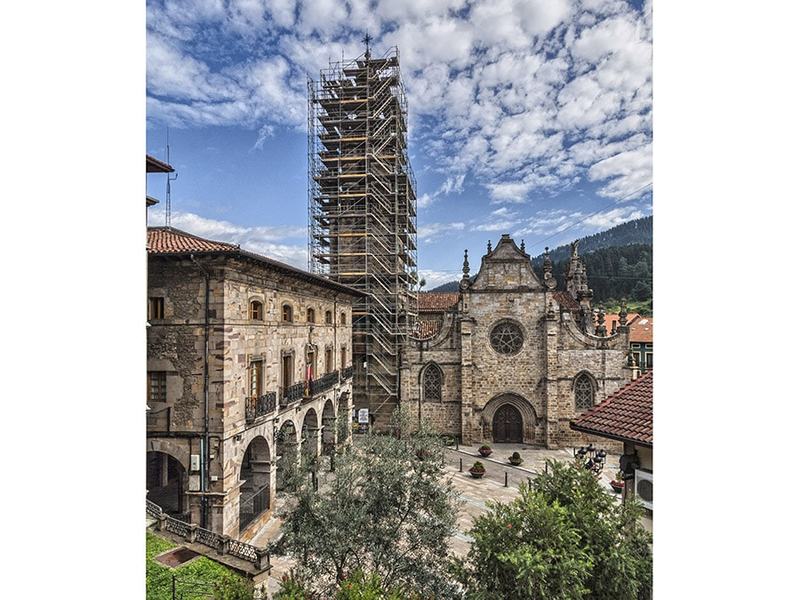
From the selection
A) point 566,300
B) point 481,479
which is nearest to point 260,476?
point 481,479

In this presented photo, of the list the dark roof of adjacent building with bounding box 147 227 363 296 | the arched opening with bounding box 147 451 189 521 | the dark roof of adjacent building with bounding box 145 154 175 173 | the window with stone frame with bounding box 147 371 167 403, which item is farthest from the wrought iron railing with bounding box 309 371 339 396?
the dark roof of adjacent building with bounding box 145 154 175 173

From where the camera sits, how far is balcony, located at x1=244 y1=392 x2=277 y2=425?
893cm

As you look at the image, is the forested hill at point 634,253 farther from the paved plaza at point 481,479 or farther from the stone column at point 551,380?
the stone column at point 551,380

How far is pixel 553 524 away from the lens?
3928 mm

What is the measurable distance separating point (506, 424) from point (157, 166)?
53.0ft

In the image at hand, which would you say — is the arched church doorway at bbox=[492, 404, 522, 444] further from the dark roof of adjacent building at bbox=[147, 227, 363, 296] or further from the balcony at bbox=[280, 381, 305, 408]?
the dark roof of adjacent building at bbox=[147, 227, 363, 296]

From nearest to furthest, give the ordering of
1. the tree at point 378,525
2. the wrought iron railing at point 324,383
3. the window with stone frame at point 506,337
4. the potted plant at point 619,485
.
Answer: the potted plant at point 619,485 < the tree at point 378,525 < the wrought iron railing at point 324,383 < the window with stone frame at point 506,337

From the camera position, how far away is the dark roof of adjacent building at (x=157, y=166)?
16.8 feet

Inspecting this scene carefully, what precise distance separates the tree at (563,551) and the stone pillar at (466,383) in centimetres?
1267

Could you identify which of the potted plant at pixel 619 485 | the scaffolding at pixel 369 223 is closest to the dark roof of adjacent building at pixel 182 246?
the potted plant at pixel 619 485
